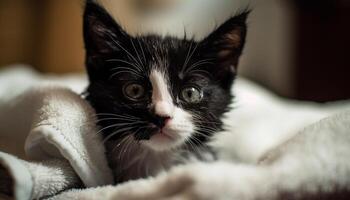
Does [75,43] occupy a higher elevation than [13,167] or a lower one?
lower

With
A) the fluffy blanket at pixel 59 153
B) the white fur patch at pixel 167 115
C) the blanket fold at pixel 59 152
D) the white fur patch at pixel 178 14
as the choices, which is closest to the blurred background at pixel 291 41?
the white fur patch at pixel 178 14

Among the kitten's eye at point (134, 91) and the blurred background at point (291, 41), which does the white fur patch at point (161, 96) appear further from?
the blurred background at point (291, 41)

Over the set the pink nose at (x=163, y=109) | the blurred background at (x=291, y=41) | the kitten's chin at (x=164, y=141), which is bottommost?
the blurred background at (x=291, y=41)

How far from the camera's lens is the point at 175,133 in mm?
1001

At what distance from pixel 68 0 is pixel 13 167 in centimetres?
250

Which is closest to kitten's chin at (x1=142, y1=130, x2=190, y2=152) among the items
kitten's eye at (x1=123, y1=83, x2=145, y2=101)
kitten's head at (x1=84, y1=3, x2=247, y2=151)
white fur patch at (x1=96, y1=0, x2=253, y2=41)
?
kitten's head at (x1=84, y1=3, x2=247, y2=151)

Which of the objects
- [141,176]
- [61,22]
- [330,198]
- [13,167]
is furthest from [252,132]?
[61,22]

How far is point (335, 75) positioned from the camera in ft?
10.3

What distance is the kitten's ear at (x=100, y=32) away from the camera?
1070 millimetres

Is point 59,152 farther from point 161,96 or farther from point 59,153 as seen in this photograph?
point 161,96

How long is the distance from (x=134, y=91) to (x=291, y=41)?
2.73 meters

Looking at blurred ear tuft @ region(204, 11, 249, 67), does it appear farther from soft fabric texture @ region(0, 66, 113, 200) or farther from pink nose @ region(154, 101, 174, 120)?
soft fabric texture @ region(0, 66, 113, 200)

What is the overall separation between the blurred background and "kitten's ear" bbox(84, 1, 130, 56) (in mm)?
2088

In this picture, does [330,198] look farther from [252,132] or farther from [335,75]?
[335,75]
